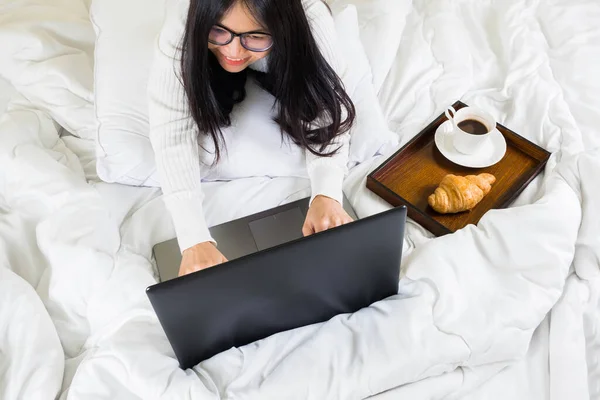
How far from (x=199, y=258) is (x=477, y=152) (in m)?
0.64

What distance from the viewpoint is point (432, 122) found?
46.8 inches

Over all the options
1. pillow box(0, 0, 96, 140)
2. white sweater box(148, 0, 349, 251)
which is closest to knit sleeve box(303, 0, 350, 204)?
white sweater box(148, 0, 349, 251)

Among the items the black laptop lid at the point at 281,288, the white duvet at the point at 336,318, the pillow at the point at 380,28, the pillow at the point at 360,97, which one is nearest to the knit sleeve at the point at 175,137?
the white duvet at the point at 336,318

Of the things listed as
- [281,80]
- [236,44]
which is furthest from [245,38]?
[281,80]

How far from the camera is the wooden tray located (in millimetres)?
1057

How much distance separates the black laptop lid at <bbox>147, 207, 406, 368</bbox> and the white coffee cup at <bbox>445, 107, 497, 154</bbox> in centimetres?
39

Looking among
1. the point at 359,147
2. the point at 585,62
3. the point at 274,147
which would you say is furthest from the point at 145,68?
the point at 585,62

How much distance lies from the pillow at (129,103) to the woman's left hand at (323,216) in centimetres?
21

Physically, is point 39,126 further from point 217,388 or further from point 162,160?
point 217,388

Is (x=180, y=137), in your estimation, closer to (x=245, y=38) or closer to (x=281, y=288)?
(x=245, y=38)

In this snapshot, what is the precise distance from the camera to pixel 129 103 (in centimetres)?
111

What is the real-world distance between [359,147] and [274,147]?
0.63 ft

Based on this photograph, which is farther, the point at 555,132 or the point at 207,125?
the point at 555,132

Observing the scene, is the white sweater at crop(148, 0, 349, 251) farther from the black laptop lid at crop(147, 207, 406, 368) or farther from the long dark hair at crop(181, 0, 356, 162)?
the black laptop lid at crop(147, 207, 406, 368)
